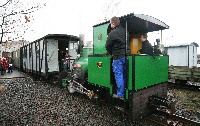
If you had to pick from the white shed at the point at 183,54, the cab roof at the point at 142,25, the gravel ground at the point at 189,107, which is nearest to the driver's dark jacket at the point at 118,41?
the cab roof at the point at 142,25

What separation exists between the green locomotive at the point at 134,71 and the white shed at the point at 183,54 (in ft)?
50.5

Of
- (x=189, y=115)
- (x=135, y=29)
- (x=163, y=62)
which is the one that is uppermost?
(x=135, y=29)

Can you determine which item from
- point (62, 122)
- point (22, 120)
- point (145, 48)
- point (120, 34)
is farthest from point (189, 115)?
point (22, 120)

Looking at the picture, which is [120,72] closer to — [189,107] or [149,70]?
[149,70]

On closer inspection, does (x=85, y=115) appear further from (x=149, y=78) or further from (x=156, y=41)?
(x=156, y=41)

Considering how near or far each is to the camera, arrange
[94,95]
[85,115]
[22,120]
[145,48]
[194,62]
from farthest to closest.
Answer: [194,62]
[94,95]
[145,48]
[85,115]
[22,120]

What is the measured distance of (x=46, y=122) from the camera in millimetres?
4508

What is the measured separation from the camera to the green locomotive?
4281mm

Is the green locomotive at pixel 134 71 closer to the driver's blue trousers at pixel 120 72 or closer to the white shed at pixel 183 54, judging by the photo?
the driver's blue trousers at pixel 120 72

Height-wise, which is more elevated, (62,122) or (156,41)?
(156,41)

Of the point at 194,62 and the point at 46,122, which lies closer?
the point at 46,122

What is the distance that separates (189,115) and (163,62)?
1.99m

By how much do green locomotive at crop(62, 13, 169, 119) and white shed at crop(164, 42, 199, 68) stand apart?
15389mm

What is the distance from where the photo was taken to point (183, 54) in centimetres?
1914
